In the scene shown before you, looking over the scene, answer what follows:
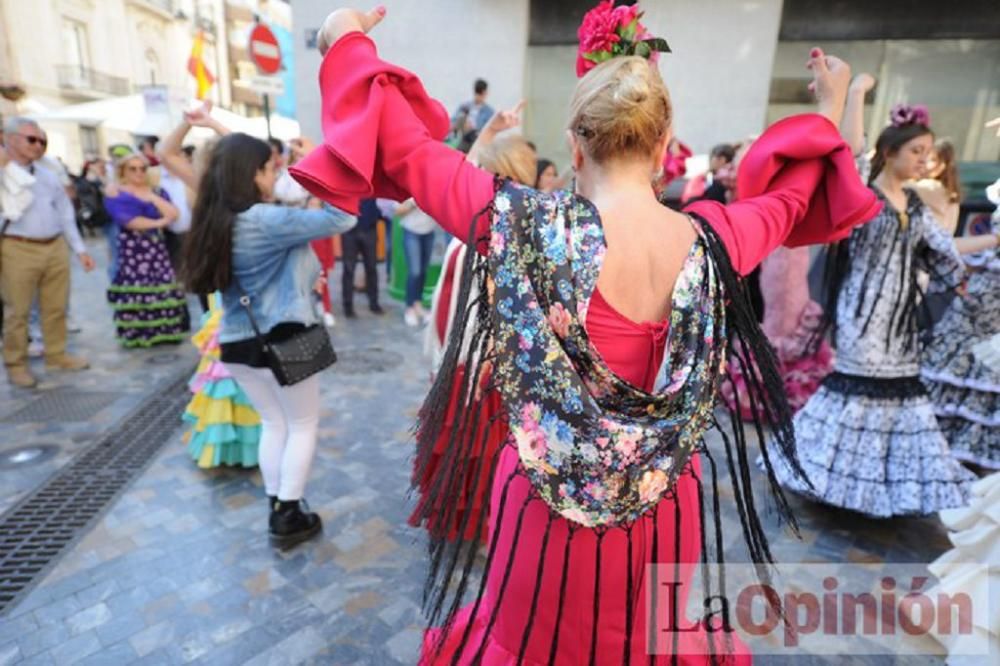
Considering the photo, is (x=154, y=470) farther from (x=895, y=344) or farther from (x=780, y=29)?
(x=780, y=29)

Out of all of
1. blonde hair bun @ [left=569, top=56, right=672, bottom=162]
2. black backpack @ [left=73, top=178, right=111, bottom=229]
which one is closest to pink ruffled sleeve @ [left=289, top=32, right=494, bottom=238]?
blonde hair bun @ [left=569, top=56, right=672, bottom=162]

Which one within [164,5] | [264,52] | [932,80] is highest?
[164,5]

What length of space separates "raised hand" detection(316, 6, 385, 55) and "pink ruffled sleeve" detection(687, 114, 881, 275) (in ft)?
2.92

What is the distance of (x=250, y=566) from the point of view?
9.35 ft

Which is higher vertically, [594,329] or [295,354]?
[594,329]

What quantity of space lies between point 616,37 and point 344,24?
0.64 meters

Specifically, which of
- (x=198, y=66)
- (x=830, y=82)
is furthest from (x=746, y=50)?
(x=830, y=82)

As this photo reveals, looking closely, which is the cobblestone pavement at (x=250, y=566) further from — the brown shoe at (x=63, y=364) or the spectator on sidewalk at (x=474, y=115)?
the spectator on sidewalk at (x=474, y=115)

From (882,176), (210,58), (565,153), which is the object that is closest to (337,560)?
(882,176)

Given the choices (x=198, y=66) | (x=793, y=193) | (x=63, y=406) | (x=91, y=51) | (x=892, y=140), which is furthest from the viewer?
(x=91, y=51)

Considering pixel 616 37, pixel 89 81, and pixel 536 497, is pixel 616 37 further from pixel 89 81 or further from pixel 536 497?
pixel 89 81

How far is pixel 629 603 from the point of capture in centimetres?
141

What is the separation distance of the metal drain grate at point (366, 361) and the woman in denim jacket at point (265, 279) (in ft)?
8.25

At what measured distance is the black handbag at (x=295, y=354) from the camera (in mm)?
2672
